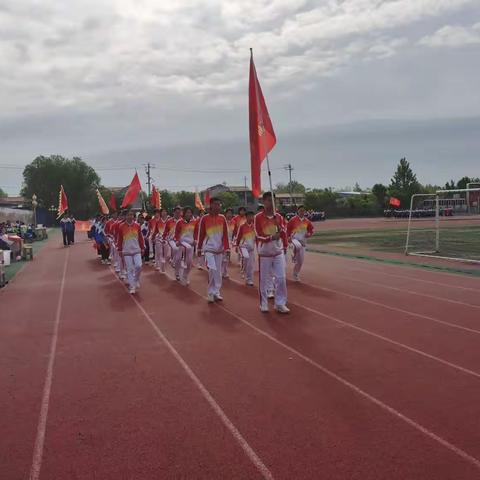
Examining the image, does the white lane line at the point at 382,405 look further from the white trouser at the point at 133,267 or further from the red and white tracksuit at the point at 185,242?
the red and white tracksuit at the point at 185,242

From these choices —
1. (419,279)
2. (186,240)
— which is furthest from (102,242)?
(419,279)

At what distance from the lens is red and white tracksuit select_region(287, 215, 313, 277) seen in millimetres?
13320

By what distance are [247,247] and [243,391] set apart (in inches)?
334

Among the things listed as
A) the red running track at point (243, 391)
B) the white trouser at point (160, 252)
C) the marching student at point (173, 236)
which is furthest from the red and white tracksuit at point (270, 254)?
the white trouser at point (160, 252)

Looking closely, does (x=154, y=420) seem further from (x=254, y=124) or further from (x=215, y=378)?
(x=254, y=124)

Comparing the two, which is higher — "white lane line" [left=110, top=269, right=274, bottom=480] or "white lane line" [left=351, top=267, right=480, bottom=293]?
"white lane line" [left=110, top=269, right=274, bottom=480]

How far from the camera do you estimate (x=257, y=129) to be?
857 centimetres

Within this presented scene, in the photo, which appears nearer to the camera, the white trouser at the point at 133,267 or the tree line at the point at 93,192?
the white trouser at the point at 133,267

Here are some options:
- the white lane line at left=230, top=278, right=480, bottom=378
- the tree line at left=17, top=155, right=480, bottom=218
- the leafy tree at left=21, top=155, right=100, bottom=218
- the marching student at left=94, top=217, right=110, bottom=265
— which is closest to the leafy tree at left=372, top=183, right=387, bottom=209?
the tree line at left=17, top=155, right=480, bottom=218

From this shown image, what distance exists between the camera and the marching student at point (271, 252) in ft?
29.7

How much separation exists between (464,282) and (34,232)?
30.4 meters

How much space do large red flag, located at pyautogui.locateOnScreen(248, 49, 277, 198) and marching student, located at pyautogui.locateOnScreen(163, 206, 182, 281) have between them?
5.46 meters

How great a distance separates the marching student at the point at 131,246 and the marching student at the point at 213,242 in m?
2.31

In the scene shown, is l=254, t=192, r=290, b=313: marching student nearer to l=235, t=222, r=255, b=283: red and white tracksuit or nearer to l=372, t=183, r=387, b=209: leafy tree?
l=235, t=222, r=255, b=283: red and white tracksuit
